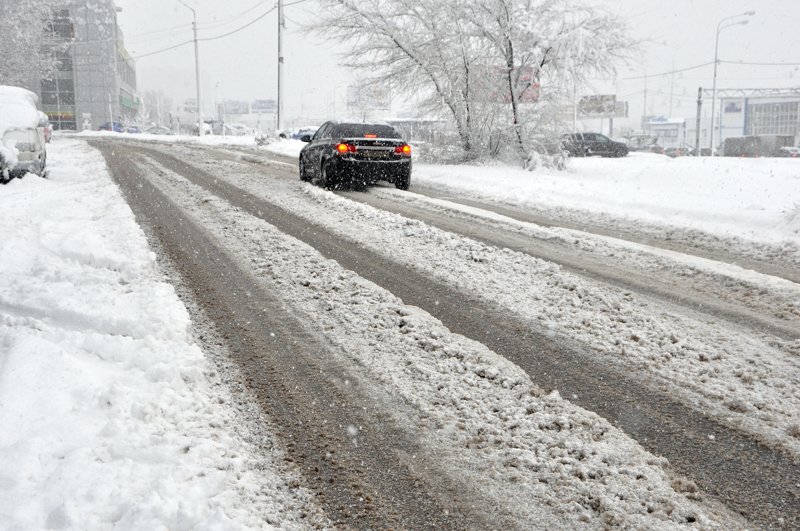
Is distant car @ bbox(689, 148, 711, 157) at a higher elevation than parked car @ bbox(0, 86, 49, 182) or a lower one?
higher

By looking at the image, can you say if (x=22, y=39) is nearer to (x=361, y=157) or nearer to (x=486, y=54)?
(x=486, y=54)

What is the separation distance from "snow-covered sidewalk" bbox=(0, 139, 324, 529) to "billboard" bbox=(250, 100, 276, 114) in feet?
529

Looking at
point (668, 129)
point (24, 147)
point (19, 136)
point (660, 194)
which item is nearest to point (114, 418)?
point (19, 136)

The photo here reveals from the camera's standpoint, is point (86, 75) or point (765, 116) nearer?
point (86, 75)

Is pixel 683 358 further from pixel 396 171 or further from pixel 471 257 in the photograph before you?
pixel 396 171

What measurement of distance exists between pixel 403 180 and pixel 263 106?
159m

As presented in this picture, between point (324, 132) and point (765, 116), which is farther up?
point (765, 116)

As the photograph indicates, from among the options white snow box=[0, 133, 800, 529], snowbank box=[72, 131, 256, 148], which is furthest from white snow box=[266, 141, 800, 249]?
snowbank box=[72, 131, 256, 148]

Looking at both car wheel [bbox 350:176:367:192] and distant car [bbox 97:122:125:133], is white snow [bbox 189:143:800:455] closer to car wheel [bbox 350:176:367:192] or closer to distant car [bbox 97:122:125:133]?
car wheel [bbox 350:176:367:192]

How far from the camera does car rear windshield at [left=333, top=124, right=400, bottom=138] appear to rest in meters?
13.5

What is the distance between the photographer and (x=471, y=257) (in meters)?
6.70

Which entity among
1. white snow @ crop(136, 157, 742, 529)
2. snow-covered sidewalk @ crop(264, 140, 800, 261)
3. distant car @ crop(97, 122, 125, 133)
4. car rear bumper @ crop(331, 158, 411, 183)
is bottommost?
white snow @ crop(136, 157, 742, 529)

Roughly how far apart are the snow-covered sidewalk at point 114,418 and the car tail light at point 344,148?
791 centimetres

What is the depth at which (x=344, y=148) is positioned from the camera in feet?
43.1
